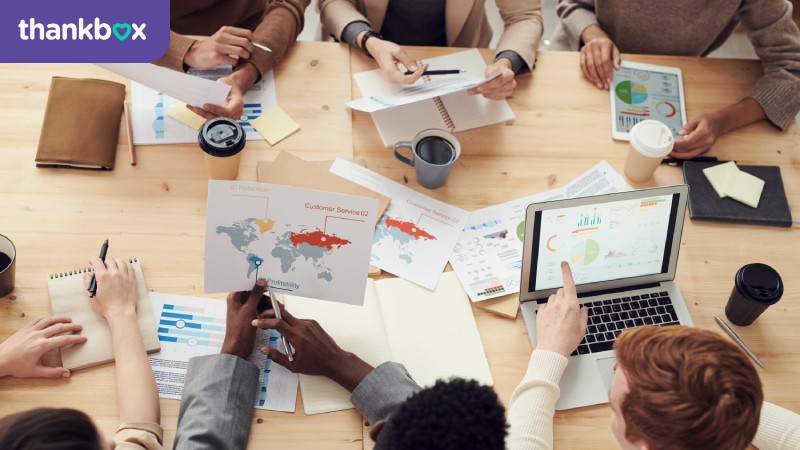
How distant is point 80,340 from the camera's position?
4.46 feet

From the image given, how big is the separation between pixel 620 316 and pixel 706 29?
3.18ft

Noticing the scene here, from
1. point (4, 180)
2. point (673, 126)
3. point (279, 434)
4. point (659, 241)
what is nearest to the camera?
point (279, 434)

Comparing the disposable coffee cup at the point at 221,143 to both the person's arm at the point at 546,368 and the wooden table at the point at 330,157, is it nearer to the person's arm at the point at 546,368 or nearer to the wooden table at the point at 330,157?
the wooden table at the point at 330,157

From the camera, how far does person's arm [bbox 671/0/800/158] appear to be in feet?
5.79

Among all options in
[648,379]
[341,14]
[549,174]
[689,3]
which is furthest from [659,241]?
[341,14]

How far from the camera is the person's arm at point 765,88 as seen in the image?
1764mm

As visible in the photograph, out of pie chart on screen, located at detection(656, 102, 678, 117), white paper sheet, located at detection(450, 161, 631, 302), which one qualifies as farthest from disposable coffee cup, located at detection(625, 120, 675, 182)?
pie chart on screen, located at detection(656, 102, 678, 117)

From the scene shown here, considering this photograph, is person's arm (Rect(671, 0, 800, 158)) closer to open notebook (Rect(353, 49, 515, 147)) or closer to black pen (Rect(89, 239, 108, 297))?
open notebook (Rect(353, 49, 515, 147))

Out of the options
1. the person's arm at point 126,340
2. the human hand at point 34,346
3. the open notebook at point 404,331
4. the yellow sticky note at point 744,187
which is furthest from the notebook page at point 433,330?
the yellow sticky note at point 744,187

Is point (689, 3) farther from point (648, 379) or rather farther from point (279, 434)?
point (279, 434)

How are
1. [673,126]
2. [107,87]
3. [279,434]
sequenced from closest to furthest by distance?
1. [279,434]
2. [107,87]
3. [673,126]

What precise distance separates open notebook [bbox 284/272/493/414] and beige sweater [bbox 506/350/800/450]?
0.28 ft

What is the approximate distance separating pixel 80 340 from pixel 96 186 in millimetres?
381

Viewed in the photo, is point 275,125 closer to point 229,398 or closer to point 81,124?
point 81,124
